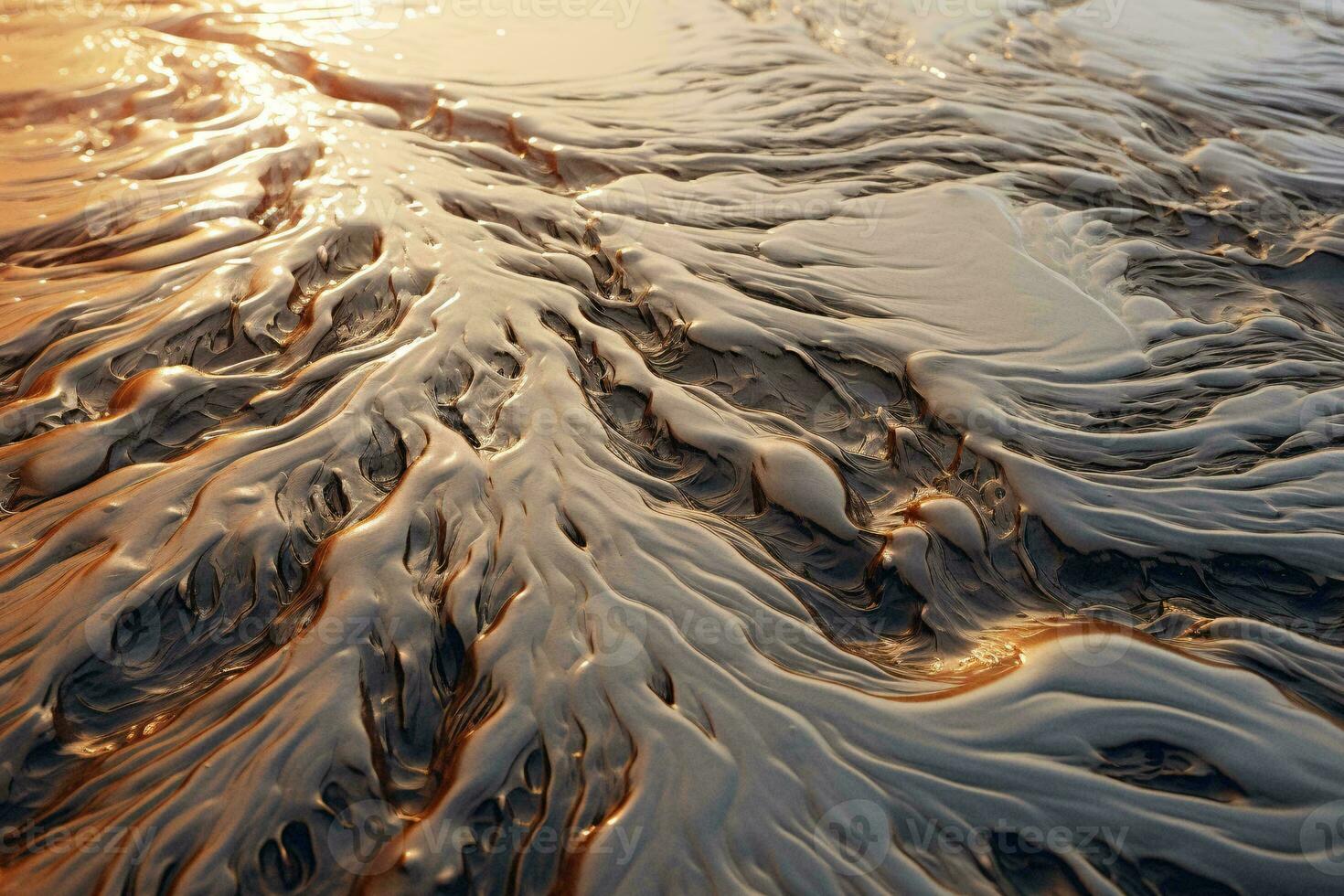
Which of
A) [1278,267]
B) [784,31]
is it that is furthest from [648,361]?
[784,31]

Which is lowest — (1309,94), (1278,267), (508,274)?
(508,274)

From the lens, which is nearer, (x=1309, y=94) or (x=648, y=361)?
(x=648, y=361)

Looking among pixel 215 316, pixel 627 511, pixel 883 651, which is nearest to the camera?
pixel 883 651

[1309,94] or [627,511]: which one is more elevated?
[1309,94]

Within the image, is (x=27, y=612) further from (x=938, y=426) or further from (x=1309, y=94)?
(x=1309, y=94)

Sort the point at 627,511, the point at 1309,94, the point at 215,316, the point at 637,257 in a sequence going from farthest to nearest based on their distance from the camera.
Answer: the point at 1309,94 → the point at 637,257 → the point at 215,316 → the point at 627,511

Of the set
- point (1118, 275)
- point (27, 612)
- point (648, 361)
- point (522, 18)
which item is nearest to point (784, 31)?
point (522, 18)
